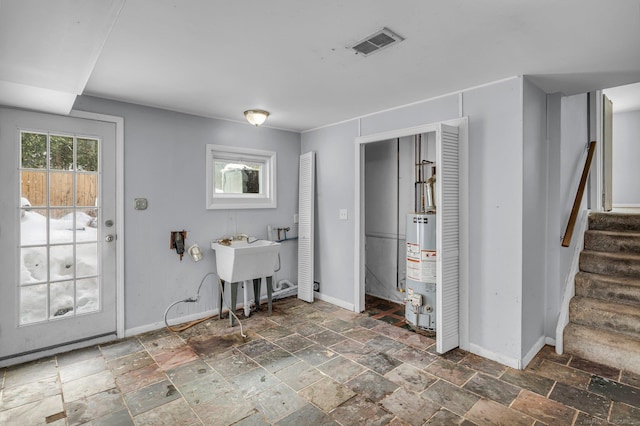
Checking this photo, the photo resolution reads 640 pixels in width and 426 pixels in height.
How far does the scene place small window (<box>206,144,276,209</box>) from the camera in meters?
4.01

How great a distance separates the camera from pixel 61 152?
3.01m

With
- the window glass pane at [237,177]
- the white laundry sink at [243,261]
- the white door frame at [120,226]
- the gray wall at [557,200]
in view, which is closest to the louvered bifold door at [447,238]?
the gray wall at [557,200]

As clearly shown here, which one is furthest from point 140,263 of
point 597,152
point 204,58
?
point 597,152

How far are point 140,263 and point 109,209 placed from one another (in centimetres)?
62

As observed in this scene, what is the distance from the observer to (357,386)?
2447mm

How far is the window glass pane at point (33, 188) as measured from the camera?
9.29ft

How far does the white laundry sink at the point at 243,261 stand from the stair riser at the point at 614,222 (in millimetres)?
3620

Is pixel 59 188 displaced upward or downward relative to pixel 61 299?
upward

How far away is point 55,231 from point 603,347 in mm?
4892

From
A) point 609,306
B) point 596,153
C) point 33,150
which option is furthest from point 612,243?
point 33,150

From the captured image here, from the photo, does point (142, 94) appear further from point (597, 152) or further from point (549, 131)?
point (597, 152)

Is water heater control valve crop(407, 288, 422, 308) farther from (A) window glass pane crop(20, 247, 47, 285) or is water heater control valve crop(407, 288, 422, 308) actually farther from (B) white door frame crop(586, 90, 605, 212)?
(A) window glass pane crop(20, 247, 47, 285)

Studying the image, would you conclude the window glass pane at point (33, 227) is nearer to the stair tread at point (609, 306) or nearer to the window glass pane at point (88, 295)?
the window glass pane at point (88, 295)

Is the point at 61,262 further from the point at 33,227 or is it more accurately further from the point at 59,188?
the point at 59,188
